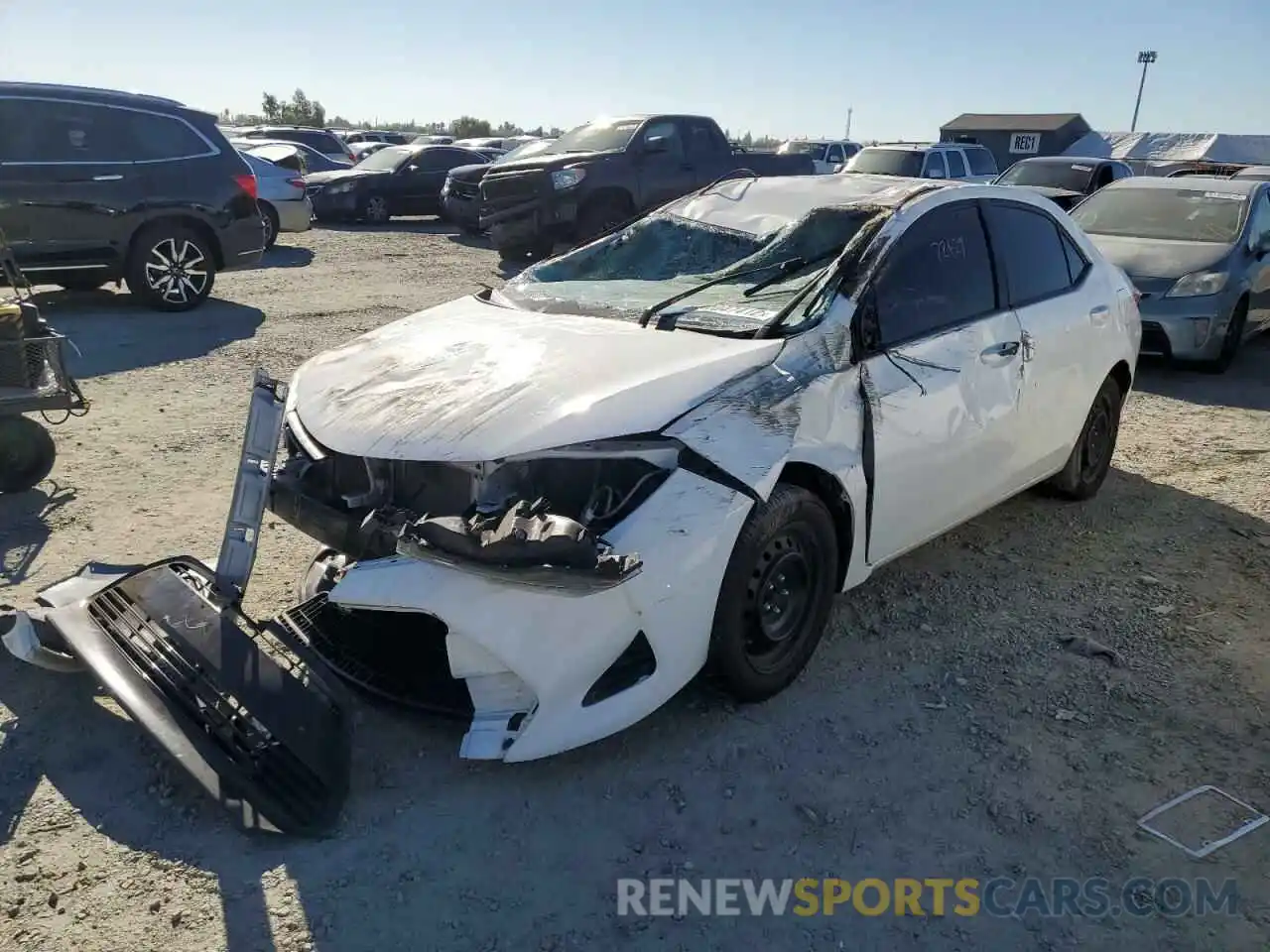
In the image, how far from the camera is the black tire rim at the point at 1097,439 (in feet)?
17.2

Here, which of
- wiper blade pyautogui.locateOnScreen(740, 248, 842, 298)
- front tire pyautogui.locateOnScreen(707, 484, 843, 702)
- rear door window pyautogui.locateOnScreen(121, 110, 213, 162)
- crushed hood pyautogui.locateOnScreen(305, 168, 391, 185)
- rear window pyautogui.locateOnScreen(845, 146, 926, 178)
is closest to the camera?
front tire pyautogui.locateOnScreen(707, 484, 843, 702)

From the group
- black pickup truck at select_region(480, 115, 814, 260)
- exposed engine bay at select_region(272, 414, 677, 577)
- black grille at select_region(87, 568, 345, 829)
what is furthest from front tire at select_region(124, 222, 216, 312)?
black grille at select_region(87, 568, 345, 829)

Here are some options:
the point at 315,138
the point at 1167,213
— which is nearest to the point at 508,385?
the point at 1167,213

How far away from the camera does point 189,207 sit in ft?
31.2

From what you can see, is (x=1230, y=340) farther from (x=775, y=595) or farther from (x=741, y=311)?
(x=775, y=595)

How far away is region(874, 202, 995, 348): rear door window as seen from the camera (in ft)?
12.3

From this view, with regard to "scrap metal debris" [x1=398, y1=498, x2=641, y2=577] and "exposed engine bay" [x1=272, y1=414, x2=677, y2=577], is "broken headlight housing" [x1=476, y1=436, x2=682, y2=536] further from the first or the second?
"scrap metal debris" [x1=398, y1=498, x2=641, y2=577]

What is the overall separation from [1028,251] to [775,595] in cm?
234

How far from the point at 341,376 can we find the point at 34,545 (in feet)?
6.39

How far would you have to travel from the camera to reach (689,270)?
4281 mm

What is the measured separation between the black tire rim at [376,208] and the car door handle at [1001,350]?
16.3 m

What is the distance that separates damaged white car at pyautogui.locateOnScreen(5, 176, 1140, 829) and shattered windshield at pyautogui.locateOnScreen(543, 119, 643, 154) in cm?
931

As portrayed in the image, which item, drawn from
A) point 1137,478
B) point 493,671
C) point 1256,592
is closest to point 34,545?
point 493,671

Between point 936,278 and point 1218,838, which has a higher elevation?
point 936,278
